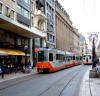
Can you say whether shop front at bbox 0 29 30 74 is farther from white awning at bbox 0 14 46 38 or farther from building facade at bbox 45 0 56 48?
building facade at bbox 45 0 56 48

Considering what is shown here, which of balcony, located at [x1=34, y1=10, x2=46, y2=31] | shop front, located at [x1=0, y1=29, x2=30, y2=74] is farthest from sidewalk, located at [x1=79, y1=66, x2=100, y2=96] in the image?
balcony, located at [x1=34, y1=10, x2=46, y2=31]

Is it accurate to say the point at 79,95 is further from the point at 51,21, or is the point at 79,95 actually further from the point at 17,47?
the point at 51,21

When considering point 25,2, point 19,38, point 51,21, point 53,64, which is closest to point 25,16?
point 25,2

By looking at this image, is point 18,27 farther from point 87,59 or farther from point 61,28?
point 61,28

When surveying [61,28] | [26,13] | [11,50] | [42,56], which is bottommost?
[42,56]

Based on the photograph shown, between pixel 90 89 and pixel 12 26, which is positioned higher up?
pixel 12 26

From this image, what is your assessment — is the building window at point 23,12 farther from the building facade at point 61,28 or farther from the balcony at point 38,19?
the building facade at point 61,28

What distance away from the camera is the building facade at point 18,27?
96.9 ft

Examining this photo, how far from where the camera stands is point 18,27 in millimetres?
29641

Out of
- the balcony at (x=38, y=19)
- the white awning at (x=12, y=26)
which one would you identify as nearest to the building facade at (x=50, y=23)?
the balcony at (x=38, y=19)

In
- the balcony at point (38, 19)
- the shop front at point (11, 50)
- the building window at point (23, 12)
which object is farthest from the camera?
the balcony at point (38, 19)

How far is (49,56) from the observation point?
27.5 m

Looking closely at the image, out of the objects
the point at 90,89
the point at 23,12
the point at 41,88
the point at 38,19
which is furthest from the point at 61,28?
the point at 90,89

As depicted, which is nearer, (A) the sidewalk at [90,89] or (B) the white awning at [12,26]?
(A) the sidewalk at [90,89]
